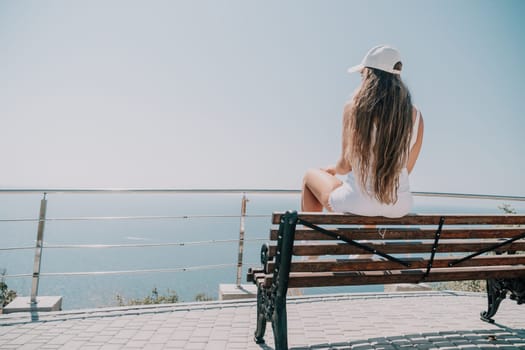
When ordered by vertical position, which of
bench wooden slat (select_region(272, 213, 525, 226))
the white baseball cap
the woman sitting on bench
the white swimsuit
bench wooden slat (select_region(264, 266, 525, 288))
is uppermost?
the white baseball cap

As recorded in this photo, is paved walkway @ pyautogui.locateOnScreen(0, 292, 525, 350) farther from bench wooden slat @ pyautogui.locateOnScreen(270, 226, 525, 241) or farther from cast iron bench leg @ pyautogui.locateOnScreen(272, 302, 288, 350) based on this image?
bench wooden slat @ pyautogui.locateOnScreen(270, 226, 525, 241)

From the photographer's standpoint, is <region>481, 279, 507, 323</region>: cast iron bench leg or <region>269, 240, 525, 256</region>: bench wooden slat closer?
<region>269, 240, 525, 256</region>: bench wooden slat

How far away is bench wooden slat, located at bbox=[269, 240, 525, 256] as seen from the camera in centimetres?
186

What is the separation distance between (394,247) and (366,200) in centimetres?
31

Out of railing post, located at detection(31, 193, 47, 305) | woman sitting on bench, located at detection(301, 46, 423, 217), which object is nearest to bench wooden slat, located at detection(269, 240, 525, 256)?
woman sitting on bench, located at detection(301, 46, 423, 217)

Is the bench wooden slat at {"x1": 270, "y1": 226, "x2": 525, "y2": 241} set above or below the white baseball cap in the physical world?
below

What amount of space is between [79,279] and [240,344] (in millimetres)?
115475

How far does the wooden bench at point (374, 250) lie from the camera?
73.6 inches

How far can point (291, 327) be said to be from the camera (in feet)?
9.38

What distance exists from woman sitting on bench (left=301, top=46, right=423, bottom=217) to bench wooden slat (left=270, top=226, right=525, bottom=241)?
17cm

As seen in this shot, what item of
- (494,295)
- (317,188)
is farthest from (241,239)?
(494,295)

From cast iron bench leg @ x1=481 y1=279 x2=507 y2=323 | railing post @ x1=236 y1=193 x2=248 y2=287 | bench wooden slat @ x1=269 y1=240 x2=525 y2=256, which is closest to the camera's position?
bench wooden slat @ x1=269 y1=240 x2=525 y2=256

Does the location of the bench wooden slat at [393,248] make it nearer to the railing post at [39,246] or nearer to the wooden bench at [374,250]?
the wooden bench at [374,250]

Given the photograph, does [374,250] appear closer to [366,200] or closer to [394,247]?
[394,247]
